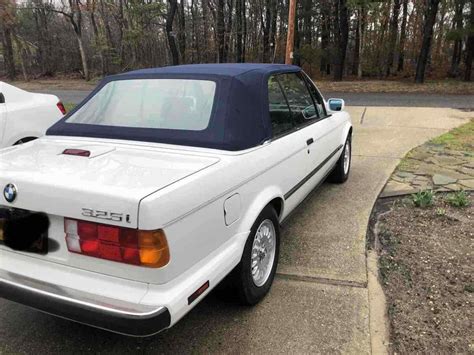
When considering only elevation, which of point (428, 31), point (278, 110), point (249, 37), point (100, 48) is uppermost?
point (249, 37)

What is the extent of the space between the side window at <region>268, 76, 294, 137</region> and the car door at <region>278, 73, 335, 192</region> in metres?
0.12

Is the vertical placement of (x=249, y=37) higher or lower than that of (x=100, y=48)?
higher

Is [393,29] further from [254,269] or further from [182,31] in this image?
[254,269]

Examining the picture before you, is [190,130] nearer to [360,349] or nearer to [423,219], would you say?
[360,349]

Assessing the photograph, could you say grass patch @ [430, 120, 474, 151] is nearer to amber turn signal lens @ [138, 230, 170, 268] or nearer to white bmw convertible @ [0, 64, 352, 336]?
white bmw convertible @ [0, 64, 352, 336]

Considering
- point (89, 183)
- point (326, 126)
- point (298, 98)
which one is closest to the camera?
point (89, 183)

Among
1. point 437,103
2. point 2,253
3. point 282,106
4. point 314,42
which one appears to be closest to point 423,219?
point 282,106

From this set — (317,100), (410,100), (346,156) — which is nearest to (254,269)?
(317,100)

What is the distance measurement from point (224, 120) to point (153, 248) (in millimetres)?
1135

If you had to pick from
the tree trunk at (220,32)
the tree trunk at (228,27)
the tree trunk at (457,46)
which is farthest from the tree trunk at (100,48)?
the tree trunk at (457,46)

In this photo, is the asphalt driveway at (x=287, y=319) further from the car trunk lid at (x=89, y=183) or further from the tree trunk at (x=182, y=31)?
the tree trunk at (x=182, y=31)

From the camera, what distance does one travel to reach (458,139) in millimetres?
7750

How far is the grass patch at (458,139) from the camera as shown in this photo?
7.20 meters

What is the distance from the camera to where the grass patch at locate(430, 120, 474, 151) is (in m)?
7.20
